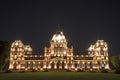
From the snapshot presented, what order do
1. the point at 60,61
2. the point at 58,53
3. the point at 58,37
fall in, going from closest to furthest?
the point at 60,61, the point at 58,53, the point at 58,37

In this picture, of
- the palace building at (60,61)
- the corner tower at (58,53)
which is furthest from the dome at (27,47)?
the palace building at (60,61)

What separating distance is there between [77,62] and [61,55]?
32.0 feet

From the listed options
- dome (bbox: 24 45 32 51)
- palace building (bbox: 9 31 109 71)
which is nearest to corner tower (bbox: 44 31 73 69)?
palace building (bbox: 9 31 109 71)

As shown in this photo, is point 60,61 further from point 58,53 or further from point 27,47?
point 27,47

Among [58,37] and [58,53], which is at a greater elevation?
[58,37]

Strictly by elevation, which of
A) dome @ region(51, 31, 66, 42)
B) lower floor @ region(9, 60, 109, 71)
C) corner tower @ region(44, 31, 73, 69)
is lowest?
lower floor @ region(9, 60, 109, 71)

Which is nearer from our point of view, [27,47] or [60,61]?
[60,61]

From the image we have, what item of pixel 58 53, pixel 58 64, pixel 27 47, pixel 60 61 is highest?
pixel 27 47

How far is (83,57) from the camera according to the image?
12031 centimetres

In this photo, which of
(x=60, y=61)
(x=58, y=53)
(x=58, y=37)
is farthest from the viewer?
(x=58, y=37)

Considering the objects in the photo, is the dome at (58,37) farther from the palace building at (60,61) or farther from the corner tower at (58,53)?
the palace building at (60,61)

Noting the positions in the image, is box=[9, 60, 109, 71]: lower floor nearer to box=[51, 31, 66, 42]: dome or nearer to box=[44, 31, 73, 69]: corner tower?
box=[44, 31, 73, 69]: corner tower

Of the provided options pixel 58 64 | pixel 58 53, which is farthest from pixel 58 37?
pixel 58 64

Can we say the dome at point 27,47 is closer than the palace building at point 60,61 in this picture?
No
